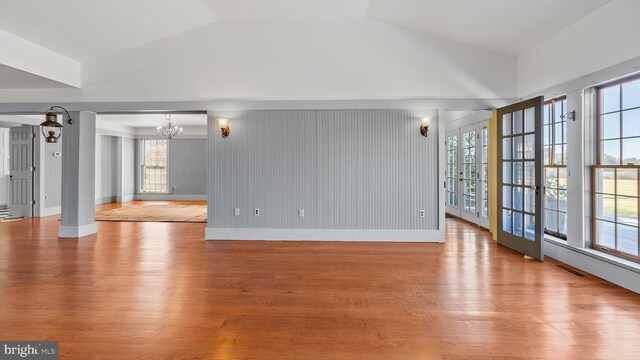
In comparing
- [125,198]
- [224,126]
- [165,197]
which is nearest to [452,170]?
[224,126]

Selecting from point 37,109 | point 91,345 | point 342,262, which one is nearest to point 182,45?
point 37,109

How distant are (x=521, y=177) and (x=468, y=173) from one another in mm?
2691

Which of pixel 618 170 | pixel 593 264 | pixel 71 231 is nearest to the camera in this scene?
pixel 618 170

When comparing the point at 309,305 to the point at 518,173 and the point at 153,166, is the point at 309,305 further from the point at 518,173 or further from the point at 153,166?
the point at 153,166

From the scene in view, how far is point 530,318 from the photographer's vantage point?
9.02 ft

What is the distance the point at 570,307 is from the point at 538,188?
1.97 m

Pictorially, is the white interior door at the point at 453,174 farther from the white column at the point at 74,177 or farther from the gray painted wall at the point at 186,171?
the gray painted wall at the point at 186,171

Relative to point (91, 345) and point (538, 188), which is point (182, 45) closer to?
point (91, 345)

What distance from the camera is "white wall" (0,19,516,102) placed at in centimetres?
558

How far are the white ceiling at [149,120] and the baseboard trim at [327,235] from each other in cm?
502

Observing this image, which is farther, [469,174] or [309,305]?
[469,174]

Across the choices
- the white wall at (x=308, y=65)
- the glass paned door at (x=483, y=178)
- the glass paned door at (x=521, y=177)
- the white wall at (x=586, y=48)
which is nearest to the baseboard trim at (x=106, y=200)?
the white wall at (x=308, y=65)

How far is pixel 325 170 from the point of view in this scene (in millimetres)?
Answer: 5805

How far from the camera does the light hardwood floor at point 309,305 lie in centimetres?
230
